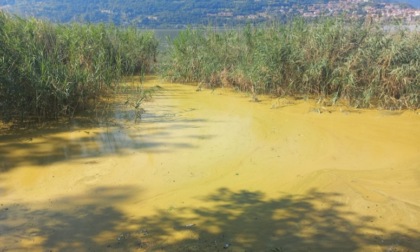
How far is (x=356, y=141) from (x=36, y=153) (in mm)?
3989

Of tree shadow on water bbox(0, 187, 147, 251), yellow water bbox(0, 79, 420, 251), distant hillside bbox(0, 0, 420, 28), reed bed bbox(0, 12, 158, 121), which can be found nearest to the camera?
tree shadow on water bbox(0, 187, 147, 251)

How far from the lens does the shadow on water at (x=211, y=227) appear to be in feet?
9.46

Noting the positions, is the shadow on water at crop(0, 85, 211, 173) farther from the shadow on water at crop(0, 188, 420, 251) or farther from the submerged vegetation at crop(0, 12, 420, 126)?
the shadow on water at crop(0, 188, 420, 251)

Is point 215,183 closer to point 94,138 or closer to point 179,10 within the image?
point 94,138

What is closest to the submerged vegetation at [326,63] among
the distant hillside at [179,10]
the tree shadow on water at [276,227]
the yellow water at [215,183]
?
the yellow water at [215,183]

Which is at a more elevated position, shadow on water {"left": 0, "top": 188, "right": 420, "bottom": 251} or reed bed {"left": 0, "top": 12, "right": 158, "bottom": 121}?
reed bed {"left": 0, "top": 12, "right": 158, "bottom": 121}

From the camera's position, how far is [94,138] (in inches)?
208

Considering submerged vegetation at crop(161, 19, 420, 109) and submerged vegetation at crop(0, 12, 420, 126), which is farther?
submerged vegetation at crop(161, 19, 420, 109)

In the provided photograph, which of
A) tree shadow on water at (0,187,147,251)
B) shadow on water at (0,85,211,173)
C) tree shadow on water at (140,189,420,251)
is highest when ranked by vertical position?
shadow on water at (0,85,211,173)

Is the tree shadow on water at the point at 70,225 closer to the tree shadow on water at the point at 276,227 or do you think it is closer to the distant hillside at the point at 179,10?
the tree shadow on water at the point at 276,227

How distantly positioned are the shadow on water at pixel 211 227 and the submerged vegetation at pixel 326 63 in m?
3.73

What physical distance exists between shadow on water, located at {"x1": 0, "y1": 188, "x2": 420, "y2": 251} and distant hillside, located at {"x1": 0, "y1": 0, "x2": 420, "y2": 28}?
5.36 meters

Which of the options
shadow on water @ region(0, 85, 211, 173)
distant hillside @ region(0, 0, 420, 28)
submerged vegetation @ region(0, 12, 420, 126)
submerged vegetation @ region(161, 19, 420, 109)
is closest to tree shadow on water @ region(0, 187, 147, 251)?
shadow on water @ region(0, 85, 211, 173)

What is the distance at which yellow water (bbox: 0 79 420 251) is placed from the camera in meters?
3.00
